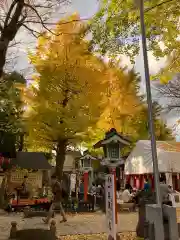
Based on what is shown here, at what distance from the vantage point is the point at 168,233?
553 centimetres

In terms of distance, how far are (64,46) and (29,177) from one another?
9.40m

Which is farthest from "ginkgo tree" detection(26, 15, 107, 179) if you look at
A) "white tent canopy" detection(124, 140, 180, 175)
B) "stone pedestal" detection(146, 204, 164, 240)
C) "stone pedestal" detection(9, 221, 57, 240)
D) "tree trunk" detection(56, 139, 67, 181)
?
→ "stone pedestal" detection(146, 204, 164, 240)

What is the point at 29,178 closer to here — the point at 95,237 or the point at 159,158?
the point at 159,158

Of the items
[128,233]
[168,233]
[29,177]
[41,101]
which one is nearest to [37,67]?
[41,101]

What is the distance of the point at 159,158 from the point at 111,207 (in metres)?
7.59

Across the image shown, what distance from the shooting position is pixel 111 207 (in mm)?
6594

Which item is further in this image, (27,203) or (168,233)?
(27,203)

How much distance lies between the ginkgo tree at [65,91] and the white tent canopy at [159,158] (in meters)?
3.05

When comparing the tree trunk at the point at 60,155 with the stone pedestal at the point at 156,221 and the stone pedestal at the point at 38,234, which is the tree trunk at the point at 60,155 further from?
the stone pedestal at the point at 156,221

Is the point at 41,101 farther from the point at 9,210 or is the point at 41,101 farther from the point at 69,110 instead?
the point at 9,210

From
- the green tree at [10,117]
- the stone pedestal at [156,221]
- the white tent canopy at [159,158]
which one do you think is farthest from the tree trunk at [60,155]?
the stone pedestal at [156,221]

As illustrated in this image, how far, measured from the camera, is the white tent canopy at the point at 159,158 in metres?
13.4

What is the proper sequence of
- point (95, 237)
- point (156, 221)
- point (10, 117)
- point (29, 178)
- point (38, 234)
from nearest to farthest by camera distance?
point (156, 221), point (38, 234), point (95, 237), point (10, 117), point (29, 178)

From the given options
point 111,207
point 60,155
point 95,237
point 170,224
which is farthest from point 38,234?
point 60,155
